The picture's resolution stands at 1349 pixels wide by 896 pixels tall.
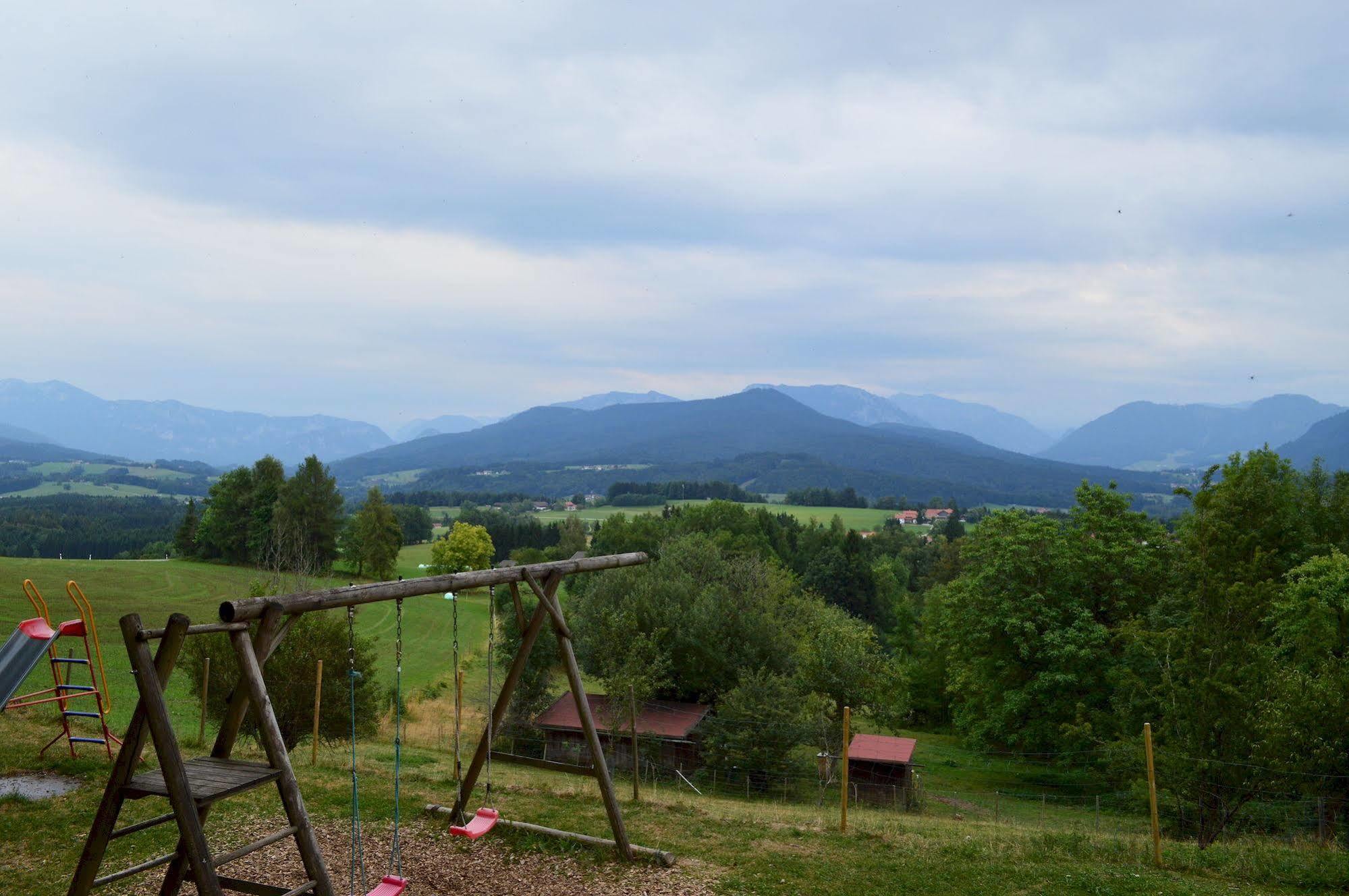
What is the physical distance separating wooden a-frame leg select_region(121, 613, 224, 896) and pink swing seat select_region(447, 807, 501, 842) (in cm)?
295

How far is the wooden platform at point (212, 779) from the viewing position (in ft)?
21.0

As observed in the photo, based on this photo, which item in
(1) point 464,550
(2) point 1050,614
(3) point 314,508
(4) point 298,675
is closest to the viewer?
(4) point 298,675

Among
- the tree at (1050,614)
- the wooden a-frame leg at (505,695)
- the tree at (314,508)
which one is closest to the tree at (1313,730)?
the tree at (1050,614)

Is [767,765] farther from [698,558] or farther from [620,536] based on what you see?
[620,536]

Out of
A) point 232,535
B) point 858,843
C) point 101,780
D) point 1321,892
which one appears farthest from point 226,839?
point 232,535

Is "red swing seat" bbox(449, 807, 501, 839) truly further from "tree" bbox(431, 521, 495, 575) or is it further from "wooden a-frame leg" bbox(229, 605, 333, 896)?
"tree" bbox(431, 521, 495, 575)

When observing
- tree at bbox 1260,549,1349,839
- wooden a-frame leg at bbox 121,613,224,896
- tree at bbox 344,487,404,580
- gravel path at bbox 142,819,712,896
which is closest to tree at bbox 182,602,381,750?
gravel path at bbox 142,819,712,896

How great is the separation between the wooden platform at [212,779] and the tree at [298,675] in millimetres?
8931

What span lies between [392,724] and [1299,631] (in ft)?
81.3

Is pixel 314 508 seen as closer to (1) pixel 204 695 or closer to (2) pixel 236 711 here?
(1) pixel 204 695

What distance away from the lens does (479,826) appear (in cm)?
919

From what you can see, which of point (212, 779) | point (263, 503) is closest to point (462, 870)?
point (212, 779)

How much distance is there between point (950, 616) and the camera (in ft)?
99.9

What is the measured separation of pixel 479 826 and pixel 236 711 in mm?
3097
